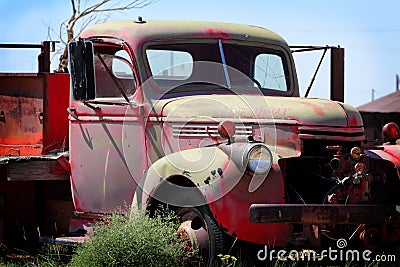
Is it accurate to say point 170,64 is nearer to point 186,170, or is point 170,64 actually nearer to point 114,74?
point 114,74

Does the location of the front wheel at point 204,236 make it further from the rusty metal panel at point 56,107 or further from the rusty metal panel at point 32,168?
the rusty metal panel at point 56,107

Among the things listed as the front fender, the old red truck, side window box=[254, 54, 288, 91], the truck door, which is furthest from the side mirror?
side window box=[254, 54, 288, 91]

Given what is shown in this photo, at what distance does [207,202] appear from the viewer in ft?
22.6

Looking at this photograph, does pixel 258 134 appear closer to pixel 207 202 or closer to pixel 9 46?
pixel 207 202

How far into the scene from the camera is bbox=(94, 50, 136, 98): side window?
8.02 m

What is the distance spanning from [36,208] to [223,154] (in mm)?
2843

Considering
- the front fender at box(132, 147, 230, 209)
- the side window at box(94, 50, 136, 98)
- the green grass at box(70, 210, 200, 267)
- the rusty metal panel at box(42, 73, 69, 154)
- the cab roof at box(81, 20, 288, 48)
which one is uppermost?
the cab roof at box(81, 20, 288, 48)

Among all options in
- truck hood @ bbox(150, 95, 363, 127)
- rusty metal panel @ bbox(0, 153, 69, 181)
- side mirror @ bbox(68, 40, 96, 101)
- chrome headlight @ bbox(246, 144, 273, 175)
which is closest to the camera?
chrome headlight @ bbox(246, 144, 273, 175)

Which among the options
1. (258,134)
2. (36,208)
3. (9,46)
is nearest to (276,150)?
(258,134)

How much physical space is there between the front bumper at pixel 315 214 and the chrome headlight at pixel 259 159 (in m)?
0.32

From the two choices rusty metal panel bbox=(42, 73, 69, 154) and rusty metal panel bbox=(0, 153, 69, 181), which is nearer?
rusty metal panel bbox=(0, 153, 69, 181)

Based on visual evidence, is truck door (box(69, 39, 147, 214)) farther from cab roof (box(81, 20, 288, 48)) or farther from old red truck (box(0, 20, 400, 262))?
cab roof (box(81, 20, 288, 48))

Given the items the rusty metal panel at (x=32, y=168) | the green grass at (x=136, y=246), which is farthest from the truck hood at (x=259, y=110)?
the rusty metal panel at (x=32, y=168)

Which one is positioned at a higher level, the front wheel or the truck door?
the truck door
